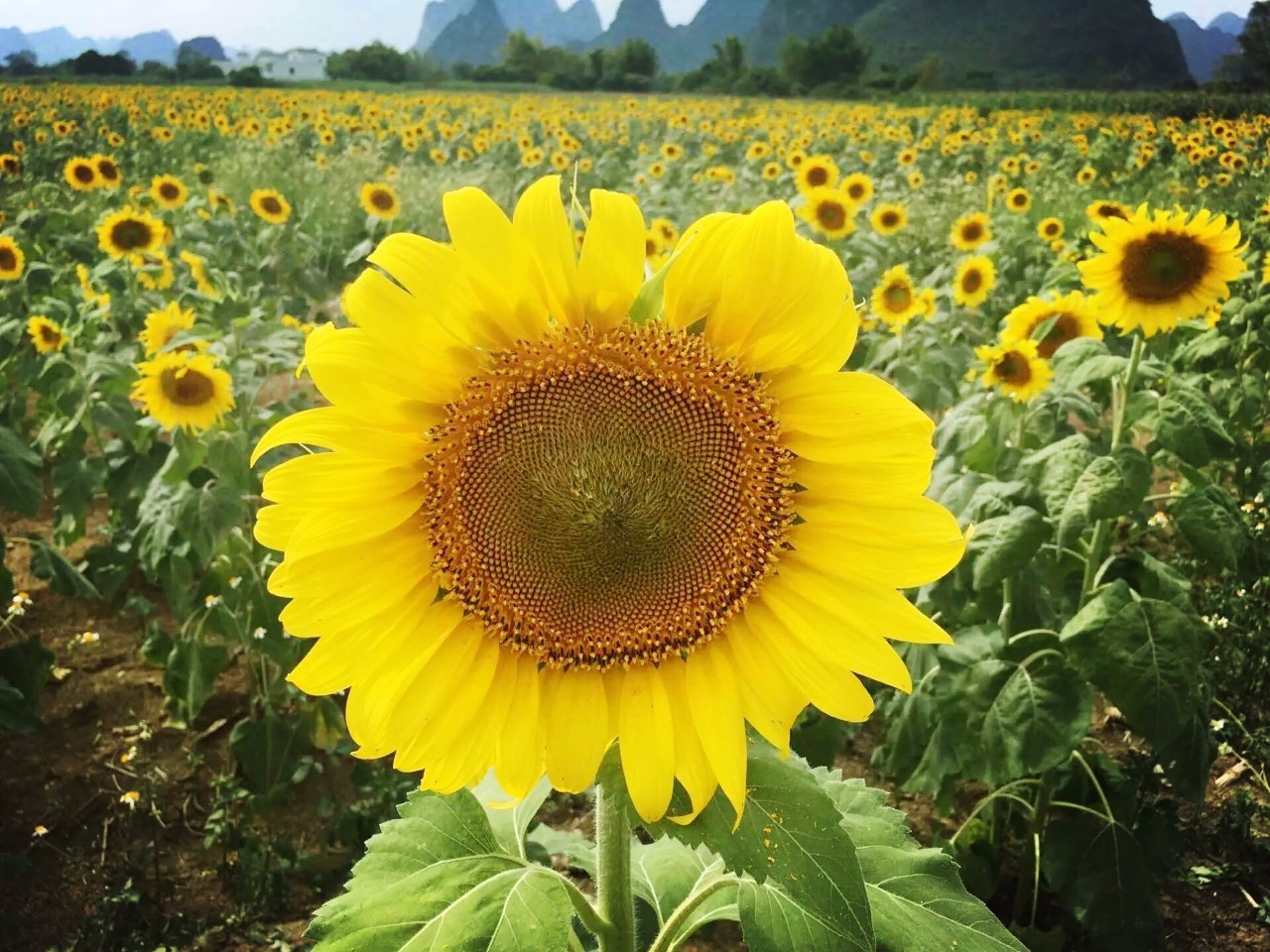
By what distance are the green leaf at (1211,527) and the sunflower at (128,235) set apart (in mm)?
5531

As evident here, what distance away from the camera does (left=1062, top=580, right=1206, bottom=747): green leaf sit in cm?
243

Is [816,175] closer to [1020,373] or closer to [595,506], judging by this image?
[1020,373]

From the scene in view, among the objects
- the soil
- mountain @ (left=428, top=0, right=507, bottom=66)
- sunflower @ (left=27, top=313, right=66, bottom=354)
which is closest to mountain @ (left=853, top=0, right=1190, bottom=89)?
the soil

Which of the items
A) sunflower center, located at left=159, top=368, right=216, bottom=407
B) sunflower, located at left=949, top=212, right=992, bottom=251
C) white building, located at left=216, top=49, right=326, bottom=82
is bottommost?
sunflower center, located at left=159, top=368, right=216, bottom=407

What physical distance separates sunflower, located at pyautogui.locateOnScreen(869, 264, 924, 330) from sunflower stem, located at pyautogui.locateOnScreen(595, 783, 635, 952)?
397 cm

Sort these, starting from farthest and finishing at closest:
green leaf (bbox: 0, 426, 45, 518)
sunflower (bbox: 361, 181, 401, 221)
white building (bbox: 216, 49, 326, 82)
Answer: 1. white building (bbox: 216, 49, 326, 82)
2. sunflower (bbox: 361, 181, 401, 221)
3. green leaf (bbox: 0, 426, 45, 518)

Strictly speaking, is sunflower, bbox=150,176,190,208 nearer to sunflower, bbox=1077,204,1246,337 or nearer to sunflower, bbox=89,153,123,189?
sunflower, bbox=89,153,123,189

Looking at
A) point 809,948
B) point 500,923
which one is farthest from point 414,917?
point 809,948

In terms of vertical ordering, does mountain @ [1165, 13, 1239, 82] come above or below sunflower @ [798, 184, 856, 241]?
Result: above

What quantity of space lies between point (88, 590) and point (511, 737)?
9.80 ft

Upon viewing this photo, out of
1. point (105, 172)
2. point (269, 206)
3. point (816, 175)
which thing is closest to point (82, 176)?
point (105, 172)

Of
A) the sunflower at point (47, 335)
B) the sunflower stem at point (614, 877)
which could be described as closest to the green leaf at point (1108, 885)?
the sunflower stem at point (614, 877)

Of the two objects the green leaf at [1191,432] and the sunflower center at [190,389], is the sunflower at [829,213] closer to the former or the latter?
the green leaf at [1191,432]

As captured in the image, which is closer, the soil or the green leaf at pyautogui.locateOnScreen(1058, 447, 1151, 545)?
the green leaf at pyautogui.locateOnScreen(1058, 447, 1151, 545)
